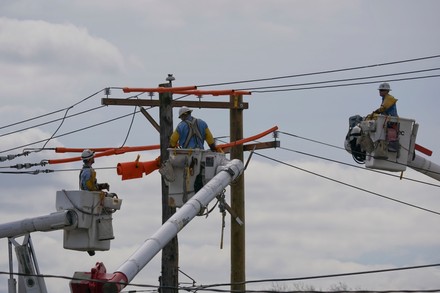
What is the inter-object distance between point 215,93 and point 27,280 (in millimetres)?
5281

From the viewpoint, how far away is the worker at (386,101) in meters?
28.7

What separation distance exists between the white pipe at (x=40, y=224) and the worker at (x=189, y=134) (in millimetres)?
2247

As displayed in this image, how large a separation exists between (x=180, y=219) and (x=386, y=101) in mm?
5315

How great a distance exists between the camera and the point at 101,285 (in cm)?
2227

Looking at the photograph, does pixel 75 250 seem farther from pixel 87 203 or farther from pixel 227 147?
pixel 227 147

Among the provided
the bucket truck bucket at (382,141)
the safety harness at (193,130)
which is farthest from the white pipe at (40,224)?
the bucket truck bucket at (382,141)

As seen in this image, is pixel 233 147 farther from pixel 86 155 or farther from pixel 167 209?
pixel 86 155

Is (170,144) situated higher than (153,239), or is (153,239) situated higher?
(170,144)

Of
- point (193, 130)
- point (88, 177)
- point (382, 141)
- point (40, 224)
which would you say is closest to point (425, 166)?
point (382, 141)

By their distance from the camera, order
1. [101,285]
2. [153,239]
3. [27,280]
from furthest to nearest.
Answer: [27,280], [153,239], [101,285]

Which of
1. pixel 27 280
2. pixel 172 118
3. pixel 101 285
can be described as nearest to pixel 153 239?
pixel 101 285

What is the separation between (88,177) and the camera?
2886 cm

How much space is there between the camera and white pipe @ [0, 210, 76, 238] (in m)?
27.4

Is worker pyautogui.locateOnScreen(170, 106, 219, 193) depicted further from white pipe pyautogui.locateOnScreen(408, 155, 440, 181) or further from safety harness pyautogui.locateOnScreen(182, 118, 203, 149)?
white pipe pyautogui.locateOnScreen(408, 155, 440, 181)
